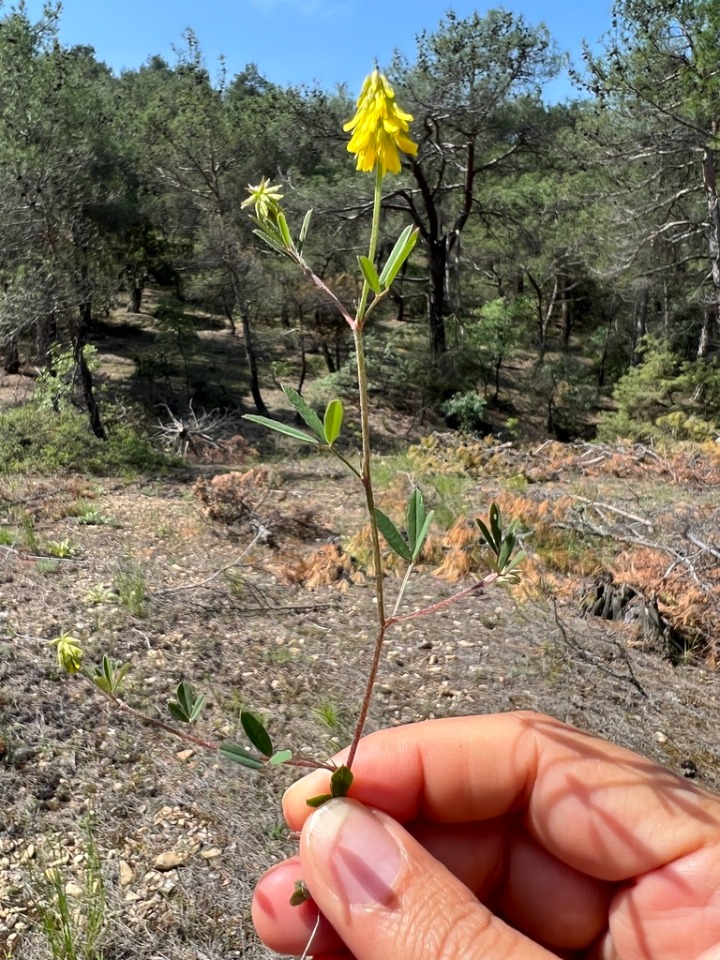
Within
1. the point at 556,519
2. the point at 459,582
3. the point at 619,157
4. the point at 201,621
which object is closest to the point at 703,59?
the point at 619,157

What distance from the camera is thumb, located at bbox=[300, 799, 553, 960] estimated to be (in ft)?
3.60

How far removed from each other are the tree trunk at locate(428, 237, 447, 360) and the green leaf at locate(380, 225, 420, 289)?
1421 cm

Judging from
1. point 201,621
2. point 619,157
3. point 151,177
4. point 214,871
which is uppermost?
point 151,177

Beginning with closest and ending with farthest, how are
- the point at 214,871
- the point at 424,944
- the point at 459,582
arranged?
the point at 424,944, the point at 214,871, the point at 459,582

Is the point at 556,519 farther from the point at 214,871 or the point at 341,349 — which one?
the point at 341,349

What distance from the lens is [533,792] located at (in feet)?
4.92

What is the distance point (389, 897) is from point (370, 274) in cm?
100

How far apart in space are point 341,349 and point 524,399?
17.5ft

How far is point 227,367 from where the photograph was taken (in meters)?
17.9

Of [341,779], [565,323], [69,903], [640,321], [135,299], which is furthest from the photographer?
[565,323]

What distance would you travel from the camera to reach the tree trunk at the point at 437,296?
1458cm

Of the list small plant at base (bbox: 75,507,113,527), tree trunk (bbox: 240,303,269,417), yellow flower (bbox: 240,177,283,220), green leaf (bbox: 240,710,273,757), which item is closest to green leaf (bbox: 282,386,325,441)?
yellow flower (bbox: 240,177,283,220)

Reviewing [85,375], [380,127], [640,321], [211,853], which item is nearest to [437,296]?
[640,321]

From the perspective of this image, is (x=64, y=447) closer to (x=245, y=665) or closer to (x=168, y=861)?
(x=245, y=665)
